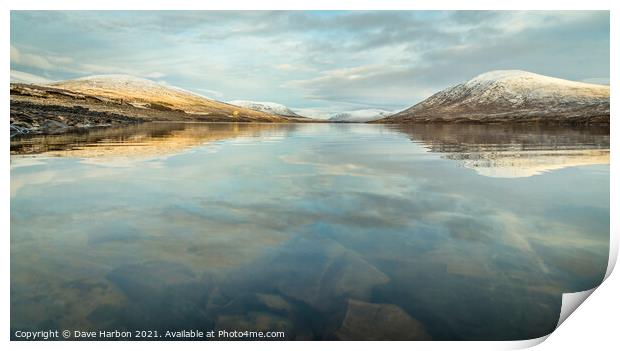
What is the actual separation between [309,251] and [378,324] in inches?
30.6

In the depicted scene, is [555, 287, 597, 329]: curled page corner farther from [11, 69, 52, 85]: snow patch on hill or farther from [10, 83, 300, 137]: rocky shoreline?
[11, 69, 52, 85]: snow patch on hill

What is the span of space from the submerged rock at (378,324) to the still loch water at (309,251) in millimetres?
11

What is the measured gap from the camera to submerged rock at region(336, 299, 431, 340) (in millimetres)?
2652

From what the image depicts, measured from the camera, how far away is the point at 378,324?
2.68 meters

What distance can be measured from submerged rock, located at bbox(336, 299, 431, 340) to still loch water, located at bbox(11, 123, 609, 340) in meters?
0.01

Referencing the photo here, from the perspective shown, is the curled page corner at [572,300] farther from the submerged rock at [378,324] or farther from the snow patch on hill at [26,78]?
the snow patch on hill at [26,78]

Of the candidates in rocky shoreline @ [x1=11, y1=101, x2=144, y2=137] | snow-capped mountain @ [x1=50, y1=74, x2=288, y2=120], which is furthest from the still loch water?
rocky shoreline @ [x1=11, y1=101, x2=144, y2=137]

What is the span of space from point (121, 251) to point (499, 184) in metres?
4.20

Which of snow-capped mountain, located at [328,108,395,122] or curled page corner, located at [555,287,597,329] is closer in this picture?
curled page corner, located at [555,287,597,329]

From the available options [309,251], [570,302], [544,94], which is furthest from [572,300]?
[544,94]

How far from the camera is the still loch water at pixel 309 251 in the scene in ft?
8.96

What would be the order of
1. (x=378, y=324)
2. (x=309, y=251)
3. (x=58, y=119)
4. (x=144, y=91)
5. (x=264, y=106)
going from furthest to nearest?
(x=58, y=119) < (x=264, y=106) < (x=144, y=91) < (x=309, y=251) < (x=378, y=324)

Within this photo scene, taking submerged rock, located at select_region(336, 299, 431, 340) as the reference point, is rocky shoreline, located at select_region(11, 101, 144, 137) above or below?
above

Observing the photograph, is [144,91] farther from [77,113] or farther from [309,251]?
[77,113]
